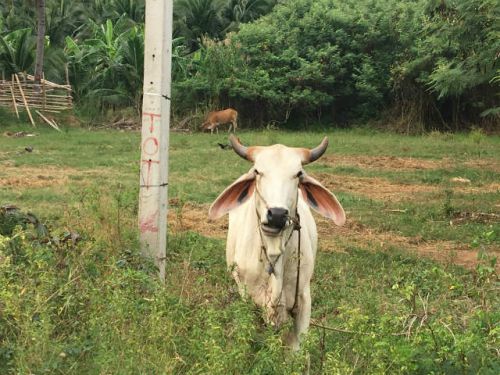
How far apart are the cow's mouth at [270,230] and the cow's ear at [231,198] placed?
587 millimetres

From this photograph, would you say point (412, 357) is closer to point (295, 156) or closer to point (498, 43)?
point (295, 156)

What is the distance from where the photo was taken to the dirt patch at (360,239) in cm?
722

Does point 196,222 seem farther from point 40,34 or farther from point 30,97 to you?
point 30,97

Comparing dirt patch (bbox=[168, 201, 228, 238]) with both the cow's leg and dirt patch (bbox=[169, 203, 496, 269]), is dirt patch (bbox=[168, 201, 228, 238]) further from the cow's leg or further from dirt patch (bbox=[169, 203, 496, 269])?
the cow's leg

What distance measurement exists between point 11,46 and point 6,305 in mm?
21192

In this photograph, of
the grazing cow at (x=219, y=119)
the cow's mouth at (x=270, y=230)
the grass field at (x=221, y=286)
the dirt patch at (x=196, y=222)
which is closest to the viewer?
the grass field at (x=221, y=286)

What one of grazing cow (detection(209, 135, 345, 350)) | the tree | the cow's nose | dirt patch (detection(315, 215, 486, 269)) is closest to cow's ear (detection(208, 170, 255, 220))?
grazing cow (detection(209, 135, 345, 350))

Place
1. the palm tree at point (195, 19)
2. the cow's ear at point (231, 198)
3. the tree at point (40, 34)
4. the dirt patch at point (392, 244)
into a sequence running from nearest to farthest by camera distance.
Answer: the cow's ear at point (231, 198) < the dirt patch at point (392, 244) < the tree at point (40, 34) < the palm tree at point (195, 19)

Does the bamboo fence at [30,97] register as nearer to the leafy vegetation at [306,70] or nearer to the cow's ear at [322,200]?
the leafy vegetation at [306,70]

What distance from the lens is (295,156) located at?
4090mm

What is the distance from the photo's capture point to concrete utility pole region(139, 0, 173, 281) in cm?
476

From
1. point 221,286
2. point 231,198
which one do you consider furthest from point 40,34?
point 231,198

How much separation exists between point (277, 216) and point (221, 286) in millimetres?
1368

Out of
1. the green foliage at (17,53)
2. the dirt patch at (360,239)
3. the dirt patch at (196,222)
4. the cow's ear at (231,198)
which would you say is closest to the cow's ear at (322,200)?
the cow's ear at (231,198)
